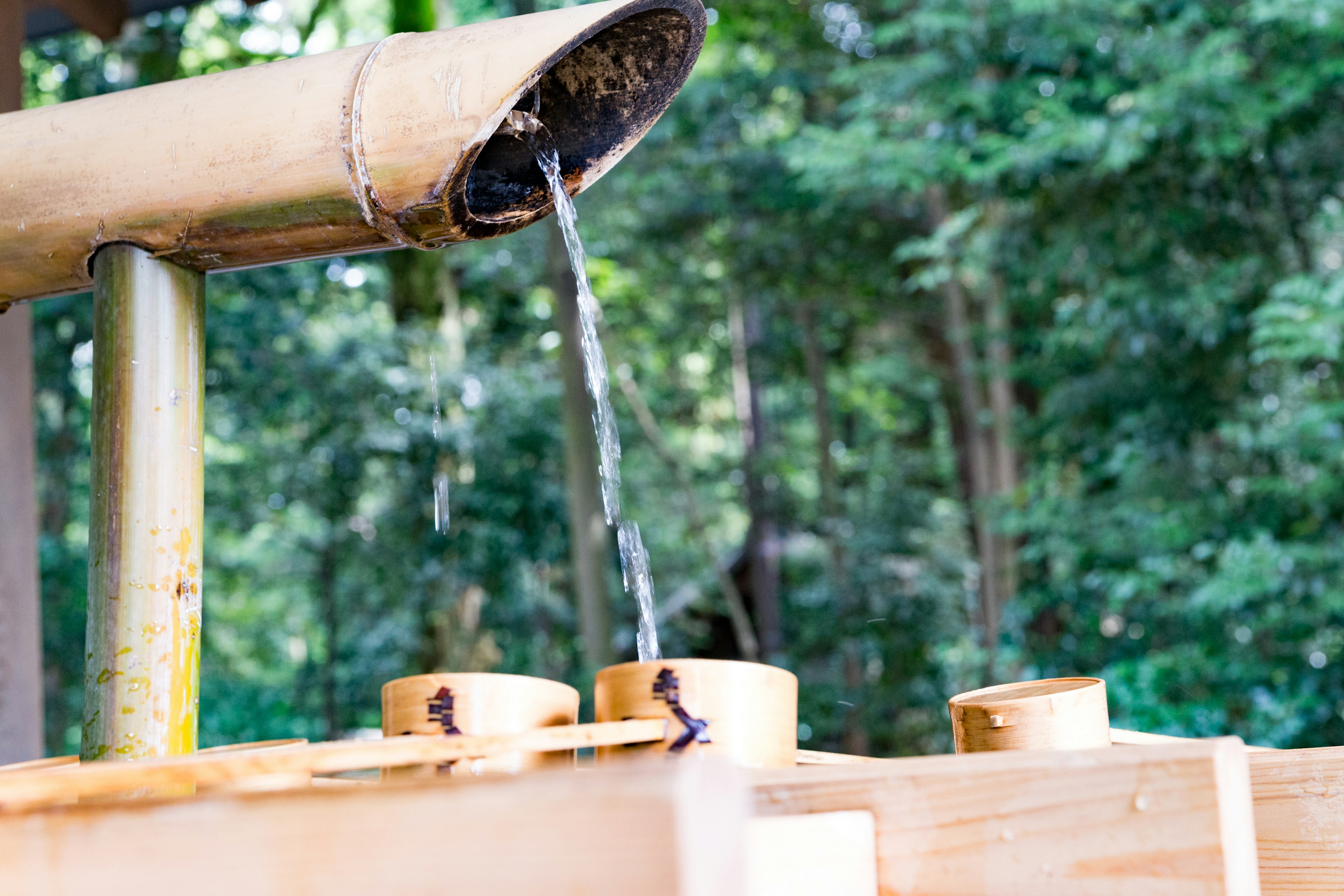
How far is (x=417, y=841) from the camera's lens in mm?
477

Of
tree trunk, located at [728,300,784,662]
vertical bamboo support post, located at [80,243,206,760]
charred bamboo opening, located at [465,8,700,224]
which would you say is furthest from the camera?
tree trunk, located at [728,300,784,662]

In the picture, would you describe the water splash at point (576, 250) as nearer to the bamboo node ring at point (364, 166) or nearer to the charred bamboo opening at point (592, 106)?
the charred bamboo opening at point (592, 106)

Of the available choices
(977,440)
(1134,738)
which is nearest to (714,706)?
(1134,738)

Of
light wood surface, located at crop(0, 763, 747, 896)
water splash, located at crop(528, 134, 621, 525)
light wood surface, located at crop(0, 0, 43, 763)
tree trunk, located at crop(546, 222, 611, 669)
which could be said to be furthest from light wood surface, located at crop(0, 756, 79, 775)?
tree trunk, located at crop(546, 222, 611, 669)

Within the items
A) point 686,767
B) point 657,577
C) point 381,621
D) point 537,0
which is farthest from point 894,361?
point 686,767

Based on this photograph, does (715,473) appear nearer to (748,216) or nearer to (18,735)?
(748,216)

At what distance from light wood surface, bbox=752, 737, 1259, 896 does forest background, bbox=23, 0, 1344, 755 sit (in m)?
3.84

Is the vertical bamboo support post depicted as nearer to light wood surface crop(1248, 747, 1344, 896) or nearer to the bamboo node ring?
the bamboo node ring

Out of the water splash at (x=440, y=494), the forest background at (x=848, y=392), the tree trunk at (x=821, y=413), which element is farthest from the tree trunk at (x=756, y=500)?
the water splash at (x=440, y=494)

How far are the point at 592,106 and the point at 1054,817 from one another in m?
0.92

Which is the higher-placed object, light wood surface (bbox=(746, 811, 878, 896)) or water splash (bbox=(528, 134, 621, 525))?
water splash (bbox=(528, 134, 621, 525))

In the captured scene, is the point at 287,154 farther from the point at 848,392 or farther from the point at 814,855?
the point at 848,392

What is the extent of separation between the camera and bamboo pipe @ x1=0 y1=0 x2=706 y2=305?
101 centimetres

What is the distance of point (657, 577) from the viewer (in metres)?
9.31
